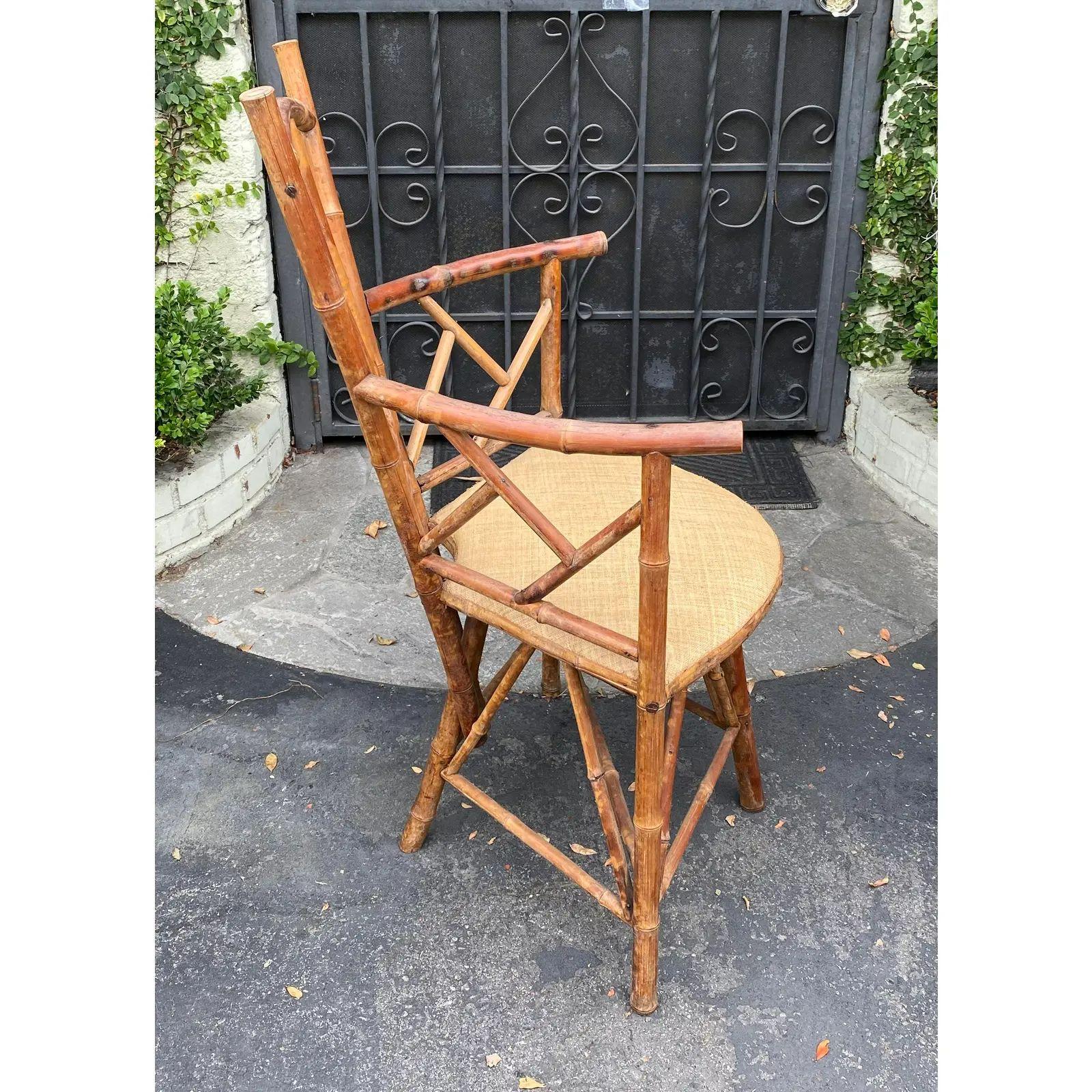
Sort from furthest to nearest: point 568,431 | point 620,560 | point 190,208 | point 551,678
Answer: point 190,208 < point 551,678 < point 620,560 < point 568,431

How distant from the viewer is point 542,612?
1.47 m

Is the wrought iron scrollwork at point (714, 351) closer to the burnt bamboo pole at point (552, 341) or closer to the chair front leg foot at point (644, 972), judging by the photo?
the burnt bamboo pole at point (552, 341)

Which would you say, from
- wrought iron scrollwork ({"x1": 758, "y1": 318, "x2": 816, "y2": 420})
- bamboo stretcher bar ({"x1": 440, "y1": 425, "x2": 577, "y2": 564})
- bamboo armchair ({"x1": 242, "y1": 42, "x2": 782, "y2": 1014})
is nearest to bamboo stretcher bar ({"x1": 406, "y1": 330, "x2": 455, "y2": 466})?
bamboo armchair ({"x1": 242, "y1": 42, "x2": 782, "y2": 1014})

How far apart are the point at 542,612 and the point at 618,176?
230cm

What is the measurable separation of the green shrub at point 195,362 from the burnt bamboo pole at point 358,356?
1475 mm

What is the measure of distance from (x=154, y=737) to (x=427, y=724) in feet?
2.10

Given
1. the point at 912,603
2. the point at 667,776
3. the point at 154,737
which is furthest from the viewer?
the point at 912,603

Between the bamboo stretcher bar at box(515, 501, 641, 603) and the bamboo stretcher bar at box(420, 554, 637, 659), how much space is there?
0.09 ft

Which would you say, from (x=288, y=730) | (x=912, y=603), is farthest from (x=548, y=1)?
(x=288, y=730)

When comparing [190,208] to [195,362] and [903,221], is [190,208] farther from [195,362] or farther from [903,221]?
[903,221]

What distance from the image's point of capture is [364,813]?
2.16 m

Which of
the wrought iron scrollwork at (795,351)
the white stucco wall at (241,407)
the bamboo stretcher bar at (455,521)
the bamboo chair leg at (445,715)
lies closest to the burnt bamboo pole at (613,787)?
the bamboo chair leg at (445,715)

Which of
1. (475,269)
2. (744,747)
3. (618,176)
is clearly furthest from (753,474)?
(475,269)

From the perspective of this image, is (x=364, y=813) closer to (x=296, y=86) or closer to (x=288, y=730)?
Result: (x=288, y=730)
